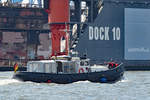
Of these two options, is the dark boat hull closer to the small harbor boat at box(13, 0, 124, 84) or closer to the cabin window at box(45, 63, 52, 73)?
the small harbor boat at box(13, 0, 124, 84)

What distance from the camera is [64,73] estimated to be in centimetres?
5053

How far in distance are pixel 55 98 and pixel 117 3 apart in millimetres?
46889

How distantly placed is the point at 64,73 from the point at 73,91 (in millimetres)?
7192

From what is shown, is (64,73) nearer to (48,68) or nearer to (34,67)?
(48,68)

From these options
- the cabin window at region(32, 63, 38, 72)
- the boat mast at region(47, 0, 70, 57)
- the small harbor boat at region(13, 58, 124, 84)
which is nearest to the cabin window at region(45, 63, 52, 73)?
the small harbor boat at region(13, 58, 124, 84)

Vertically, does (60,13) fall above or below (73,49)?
above

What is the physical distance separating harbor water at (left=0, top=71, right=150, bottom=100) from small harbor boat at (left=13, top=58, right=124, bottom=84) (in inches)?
25.5

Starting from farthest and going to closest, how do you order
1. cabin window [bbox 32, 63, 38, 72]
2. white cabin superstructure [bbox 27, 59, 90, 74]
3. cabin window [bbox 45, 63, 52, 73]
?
1. cabin window [bbox 32, 63, 38, 72]
2. cabin window [bbox 45, 63, 52, 73]
3. white cabin superstructure [bbox 27, 59, 90, 74]

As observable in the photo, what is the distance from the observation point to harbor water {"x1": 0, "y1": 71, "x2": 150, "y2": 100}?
130ft

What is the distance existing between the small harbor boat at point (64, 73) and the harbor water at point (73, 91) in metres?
0.65

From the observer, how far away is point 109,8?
8238cm

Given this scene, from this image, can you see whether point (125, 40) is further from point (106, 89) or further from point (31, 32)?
point (106, 89)

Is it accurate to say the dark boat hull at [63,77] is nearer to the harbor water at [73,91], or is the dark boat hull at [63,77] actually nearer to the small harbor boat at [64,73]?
the small harbor boat at [64,73]

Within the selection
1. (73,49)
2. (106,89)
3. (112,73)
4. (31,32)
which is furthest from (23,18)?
(106,89)
